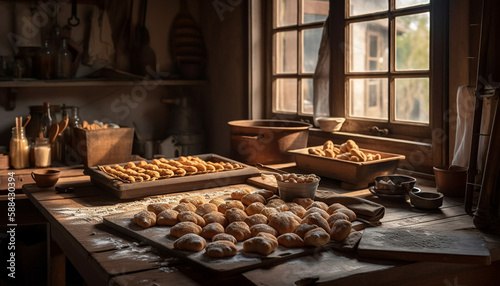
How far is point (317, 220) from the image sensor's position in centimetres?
180

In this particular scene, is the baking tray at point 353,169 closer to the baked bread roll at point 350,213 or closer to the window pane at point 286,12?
the baked bread roll at point 350,213

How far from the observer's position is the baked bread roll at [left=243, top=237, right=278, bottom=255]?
1.57m

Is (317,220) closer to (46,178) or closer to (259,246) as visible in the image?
(259,246)

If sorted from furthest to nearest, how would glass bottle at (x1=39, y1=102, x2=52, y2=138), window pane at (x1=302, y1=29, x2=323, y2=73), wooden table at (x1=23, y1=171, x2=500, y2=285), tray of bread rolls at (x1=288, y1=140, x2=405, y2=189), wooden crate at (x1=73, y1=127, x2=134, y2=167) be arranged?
1. window pane at (x1=302, y1=29, x2=323, y2=73)
2. glass bottle at (x1=39, y1=102, x2=52, y2=138)
3. wooden crate at (x1=73, y1=127, x2=134, y2=167)
4. tray of bread rolls at (x1=288, y1=140, x2=405, y2=189)
5. wooden table at (x1=23, y1=171, x2=500, y2=285)

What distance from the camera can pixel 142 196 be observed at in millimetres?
2404

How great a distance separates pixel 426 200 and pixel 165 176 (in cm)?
115

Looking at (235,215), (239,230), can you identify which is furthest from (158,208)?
(239,230)

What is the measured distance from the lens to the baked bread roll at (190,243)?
1.62 metres

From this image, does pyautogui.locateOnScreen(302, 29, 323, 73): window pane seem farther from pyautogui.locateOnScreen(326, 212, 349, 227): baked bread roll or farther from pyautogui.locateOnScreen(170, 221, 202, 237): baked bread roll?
pyautogui.locateOnScreen(170, 221, 202, 237): baked bread roll

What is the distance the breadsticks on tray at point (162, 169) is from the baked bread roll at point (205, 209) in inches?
18.8

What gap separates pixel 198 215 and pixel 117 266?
46 centimetres

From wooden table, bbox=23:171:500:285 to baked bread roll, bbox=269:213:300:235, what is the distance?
182mm

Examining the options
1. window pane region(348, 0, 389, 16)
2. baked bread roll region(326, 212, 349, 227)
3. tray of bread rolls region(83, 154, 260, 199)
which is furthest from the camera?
window pane region(348, 0, 389, 16)

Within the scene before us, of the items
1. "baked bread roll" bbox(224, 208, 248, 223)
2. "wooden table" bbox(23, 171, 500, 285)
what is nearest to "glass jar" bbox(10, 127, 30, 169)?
"wooden table" bbox(23, 171, 500, 285)
